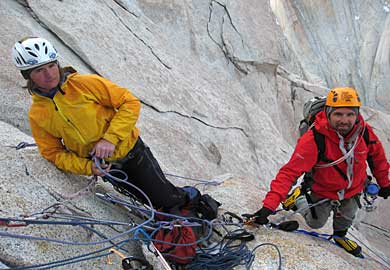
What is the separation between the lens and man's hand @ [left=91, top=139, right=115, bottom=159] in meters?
3.22

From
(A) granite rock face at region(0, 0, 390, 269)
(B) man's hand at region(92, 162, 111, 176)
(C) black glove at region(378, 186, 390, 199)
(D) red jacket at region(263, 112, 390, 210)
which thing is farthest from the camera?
(C) black glove at region(378, 186, 390, 199)

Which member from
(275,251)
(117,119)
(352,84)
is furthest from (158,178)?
(352,84)

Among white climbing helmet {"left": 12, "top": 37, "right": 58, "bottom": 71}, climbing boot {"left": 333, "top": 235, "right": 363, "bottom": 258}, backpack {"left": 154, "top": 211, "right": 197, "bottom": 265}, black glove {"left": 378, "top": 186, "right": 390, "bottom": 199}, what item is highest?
white climbing helmet {"left": 12, "top": 37, "right": 58, "bottom": 71}

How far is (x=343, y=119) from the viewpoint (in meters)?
3.57

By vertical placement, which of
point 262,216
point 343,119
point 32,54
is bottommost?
point 262,216

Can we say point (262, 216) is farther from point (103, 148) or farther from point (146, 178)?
point (103, 148)

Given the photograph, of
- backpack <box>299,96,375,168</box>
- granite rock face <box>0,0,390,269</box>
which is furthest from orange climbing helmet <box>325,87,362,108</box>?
granite rock face <box>0,0,390,269</box>

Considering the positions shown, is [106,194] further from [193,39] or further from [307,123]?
[193,39]

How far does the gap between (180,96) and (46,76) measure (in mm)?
4394

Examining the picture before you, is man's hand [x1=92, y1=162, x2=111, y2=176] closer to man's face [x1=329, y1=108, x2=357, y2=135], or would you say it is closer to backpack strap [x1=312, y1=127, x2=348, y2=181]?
backpack strap [x1=312, y1=127, x2=348, y2=181]

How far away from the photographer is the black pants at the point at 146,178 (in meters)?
3.56

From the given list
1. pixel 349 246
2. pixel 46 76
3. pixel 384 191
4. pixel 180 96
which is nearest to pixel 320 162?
pixel 384 191

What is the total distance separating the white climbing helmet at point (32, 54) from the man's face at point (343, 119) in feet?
7.10

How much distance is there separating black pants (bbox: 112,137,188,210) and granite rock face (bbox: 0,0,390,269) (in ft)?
0.93
